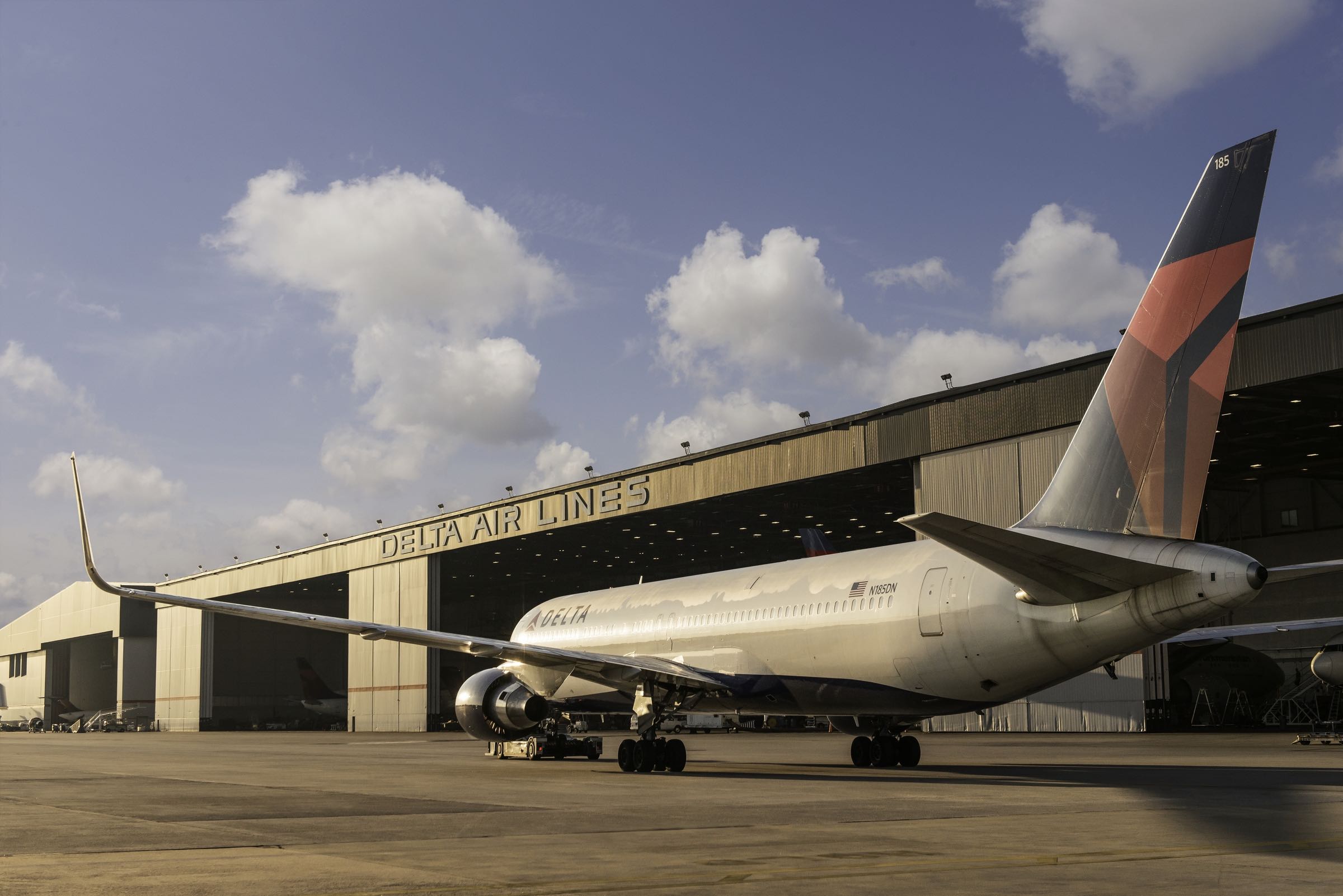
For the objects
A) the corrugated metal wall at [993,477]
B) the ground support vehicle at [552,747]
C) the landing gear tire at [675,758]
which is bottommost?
the ground support vehicle at [552,747]

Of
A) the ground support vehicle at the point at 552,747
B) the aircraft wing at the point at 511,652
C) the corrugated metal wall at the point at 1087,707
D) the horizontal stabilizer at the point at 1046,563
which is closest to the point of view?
the horizontal stabilizer at the point at 1046,563

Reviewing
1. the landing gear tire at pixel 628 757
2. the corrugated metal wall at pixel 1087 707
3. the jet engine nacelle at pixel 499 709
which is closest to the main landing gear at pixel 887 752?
the landing gear tire at pixel 628 757

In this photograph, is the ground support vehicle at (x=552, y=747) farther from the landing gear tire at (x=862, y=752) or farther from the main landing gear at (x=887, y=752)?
the main landing gear at (x=887, y=752)

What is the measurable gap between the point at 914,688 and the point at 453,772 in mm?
8566

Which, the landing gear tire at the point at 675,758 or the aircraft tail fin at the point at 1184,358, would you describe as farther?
the landing gear tire at the point at 675,758

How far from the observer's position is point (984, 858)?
362 inches

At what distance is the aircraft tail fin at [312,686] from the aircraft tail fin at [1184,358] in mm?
73909

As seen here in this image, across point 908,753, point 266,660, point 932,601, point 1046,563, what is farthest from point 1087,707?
point 266,660

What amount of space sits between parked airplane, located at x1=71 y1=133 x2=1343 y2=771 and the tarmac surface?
1.40 m

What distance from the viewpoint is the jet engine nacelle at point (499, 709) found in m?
24.1

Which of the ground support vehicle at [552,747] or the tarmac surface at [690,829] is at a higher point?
the tarmac surface at [690,829]

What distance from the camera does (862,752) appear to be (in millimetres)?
21453

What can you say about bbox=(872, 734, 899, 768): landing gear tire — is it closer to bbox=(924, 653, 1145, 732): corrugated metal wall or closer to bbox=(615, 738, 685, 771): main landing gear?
bbox=(615, 738, 685, 771): main landing gear

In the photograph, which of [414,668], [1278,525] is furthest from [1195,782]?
[414,668]
